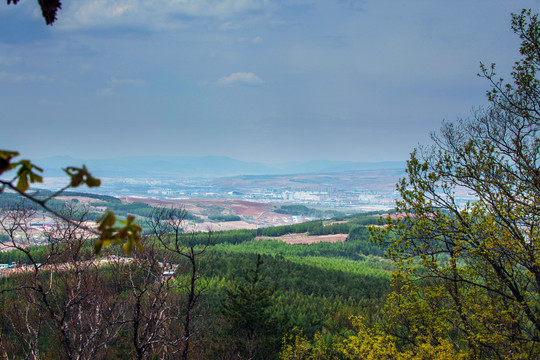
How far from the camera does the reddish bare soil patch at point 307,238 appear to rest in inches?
3734

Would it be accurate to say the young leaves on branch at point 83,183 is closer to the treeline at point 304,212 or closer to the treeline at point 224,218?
the treeline at point 224,218

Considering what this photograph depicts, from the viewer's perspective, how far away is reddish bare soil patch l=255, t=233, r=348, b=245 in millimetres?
94831

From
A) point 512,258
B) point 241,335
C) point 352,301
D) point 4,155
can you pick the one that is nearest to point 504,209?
point 512,258

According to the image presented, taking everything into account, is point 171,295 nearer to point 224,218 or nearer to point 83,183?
point 83,183

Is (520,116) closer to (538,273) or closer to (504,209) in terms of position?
(504,209)

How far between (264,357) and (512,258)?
17.8 metres

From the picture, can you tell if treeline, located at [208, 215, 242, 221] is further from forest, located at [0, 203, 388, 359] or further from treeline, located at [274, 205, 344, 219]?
forest, located at [0, 203, 388, 359]

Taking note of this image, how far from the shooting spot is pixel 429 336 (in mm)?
11562

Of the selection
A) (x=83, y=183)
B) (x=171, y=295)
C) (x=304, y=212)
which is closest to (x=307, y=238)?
(x=171, y=295)

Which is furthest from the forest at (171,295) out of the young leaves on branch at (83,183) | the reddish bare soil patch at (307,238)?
the reddish bare soil patch at (307,238)

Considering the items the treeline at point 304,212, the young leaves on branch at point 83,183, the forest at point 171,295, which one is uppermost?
the young leaves on branch at point 83,183

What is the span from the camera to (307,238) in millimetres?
99250

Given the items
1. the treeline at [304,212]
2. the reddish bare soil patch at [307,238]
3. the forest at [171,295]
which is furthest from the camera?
the treeline at [304,212]

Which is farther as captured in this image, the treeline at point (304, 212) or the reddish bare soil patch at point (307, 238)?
the treeline at point (304, 212)
